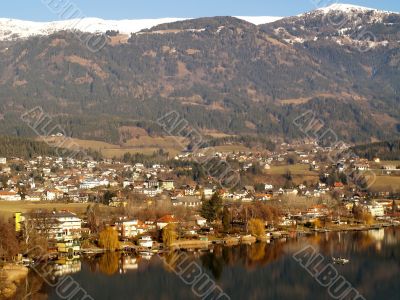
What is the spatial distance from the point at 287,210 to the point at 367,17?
454 feet

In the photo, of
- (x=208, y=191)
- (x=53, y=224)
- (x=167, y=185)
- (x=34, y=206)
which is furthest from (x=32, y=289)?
(x=167, y=185)

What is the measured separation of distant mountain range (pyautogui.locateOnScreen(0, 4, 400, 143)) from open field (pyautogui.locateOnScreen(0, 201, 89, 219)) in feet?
139

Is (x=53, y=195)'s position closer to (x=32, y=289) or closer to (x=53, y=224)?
(x=53, y=224)

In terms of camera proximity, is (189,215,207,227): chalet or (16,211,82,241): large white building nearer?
(16,211,82,241): large white building

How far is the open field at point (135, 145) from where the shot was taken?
89.5 metres

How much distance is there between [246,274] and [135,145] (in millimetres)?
68062

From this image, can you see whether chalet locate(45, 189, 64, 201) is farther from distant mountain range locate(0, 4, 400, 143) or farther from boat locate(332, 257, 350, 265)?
distant mountain range locate(0, 4, 400, 143)

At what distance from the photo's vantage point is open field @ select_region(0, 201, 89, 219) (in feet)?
148

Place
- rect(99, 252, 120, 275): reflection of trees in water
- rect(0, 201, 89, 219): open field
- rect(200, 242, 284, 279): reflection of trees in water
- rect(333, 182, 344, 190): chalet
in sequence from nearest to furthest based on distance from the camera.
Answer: rect(99, 252, 120, 275): reflection of trees in water
rect(200, 242, 284, 279): reflection of trees in water
rect(0, 201, 89, 219): open field
rect(333, 182, 344, 190): chalet

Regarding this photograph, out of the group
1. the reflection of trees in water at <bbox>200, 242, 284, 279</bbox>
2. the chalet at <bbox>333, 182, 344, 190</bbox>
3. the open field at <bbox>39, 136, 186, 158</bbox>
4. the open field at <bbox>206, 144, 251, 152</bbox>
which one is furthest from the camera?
the open field at <bbox>206, 144, 251, 152</bbox>

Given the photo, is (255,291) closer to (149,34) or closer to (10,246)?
(10,246)

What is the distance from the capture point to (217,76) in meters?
153

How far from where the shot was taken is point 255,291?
2919cm

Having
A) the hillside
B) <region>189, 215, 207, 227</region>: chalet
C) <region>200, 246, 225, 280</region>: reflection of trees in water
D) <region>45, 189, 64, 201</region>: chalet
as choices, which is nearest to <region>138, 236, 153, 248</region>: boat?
<region>200, 246, 225, 280</region>: reflection of trees in water
